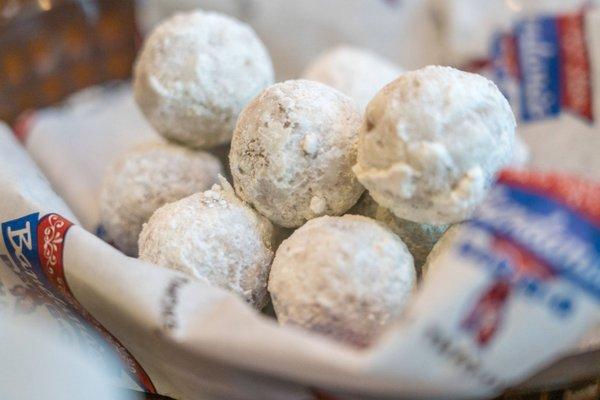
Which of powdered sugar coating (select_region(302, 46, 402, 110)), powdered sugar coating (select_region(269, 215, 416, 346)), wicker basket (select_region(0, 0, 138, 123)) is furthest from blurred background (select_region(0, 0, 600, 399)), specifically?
powdered sugar coating (select_region(269, 215, 416, 346))

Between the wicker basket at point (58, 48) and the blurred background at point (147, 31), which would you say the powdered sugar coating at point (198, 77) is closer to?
the blurred background at point (147, 31)

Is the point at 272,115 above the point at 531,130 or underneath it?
above

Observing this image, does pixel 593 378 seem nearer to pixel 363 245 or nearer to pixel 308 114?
pixel 363 245

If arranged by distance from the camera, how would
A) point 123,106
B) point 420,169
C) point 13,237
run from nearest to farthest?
point 420,169 → point 13,237 → point 123,106

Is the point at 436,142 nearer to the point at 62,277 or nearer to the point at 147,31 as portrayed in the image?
the point at 62,277

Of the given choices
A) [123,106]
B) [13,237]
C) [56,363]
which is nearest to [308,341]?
[56,363]

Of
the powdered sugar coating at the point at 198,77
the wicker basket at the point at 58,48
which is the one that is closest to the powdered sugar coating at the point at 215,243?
the powdered sugar coating at the point at 198,77

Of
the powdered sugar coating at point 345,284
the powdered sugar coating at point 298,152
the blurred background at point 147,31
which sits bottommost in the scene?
the blurred background at point 147,31
